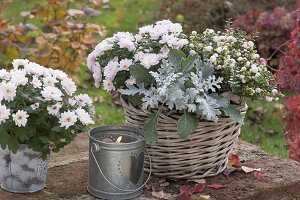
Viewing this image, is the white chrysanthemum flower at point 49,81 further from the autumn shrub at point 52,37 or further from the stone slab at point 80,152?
the autumn shrub at point 52,37

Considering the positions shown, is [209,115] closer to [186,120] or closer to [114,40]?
[186,120]

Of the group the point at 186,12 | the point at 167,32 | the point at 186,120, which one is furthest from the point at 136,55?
the point at 186,12

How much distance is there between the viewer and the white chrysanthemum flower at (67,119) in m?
2.35

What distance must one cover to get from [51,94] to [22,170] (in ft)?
1.03

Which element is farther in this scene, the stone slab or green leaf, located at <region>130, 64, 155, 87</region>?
the stone slab

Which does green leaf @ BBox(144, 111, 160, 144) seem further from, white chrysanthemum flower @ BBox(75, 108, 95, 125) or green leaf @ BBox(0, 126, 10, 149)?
green leaf @ BBox(0, 126, 10, 149)

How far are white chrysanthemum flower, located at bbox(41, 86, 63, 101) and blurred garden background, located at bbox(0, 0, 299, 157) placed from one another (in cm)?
154

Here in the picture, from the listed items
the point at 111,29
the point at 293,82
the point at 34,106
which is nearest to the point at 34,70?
the point at 34,106

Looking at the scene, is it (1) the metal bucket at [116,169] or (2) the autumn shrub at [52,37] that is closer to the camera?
(1) the metal bucket at [116,169]

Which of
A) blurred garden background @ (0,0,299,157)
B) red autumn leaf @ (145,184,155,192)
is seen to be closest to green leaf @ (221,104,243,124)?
red autumn leaf @ (145,184,155,192)

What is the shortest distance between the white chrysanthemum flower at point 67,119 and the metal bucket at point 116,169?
0.37ft

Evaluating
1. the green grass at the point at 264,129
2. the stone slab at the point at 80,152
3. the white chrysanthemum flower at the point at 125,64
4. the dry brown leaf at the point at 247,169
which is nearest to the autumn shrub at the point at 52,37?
the green grass at the point at 264,129

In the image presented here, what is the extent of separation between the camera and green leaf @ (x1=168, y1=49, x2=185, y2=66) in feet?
7.90

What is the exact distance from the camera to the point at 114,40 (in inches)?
103
